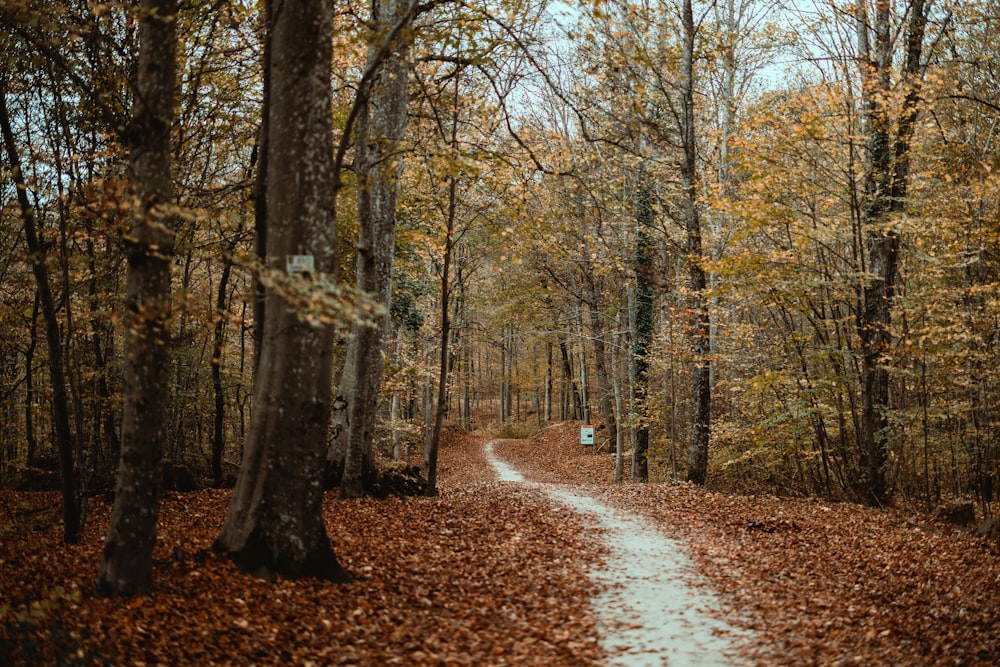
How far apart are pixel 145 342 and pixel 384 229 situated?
579cm

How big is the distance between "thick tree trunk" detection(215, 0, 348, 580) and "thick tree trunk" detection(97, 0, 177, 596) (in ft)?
2.83

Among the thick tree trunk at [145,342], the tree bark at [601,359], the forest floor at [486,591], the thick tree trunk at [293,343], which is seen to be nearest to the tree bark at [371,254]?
the forest floor at [486,591]

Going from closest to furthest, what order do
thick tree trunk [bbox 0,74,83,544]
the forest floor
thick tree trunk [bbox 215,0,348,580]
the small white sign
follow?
the forest floor, the small white sign, thick tree trunk [bbox 215,0,348,580], thick tree trunk [bbox 0,74,83,544]

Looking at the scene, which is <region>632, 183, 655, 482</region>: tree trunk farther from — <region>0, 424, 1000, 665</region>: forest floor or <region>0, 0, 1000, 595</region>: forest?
<region>0, 424, 1000, 665</region>: forest floor

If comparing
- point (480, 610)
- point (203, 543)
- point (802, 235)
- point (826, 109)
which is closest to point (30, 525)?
point (203, 543)

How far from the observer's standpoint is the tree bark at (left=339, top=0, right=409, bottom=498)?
1005 cm

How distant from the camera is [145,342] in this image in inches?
201

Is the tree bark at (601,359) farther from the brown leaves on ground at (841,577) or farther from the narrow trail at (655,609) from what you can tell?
the narrow trail at (655,609)

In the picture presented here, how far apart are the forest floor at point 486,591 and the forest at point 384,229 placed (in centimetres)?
56

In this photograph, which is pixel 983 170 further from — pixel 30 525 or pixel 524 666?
pixel 30 525

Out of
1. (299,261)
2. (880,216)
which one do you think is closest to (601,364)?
(880,216)

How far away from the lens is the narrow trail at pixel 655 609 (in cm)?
512

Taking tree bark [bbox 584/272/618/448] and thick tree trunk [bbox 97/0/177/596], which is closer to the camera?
thick tree trunk [bbox 97/0/177/596]

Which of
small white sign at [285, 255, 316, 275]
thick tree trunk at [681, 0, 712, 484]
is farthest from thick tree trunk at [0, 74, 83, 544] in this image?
thick tree trunk at [681, 0, 712, 484]
